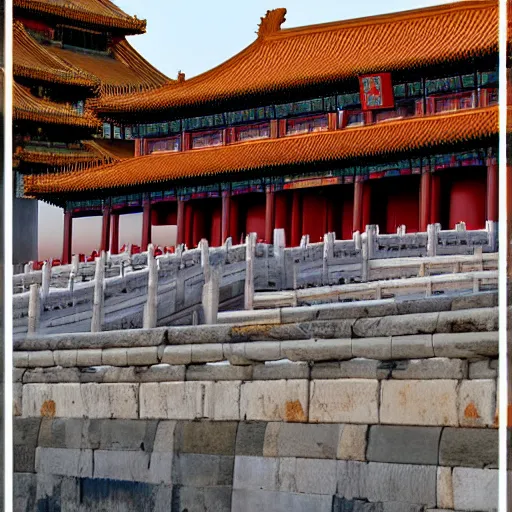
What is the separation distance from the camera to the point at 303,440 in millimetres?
6168

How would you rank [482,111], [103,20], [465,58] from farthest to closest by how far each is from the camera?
[103,20] < [465,58] < [482,111]

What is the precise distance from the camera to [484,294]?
228 inches

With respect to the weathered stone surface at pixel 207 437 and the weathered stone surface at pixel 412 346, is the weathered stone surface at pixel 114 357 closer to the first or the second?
the weathered stone surface at pixel 207 437

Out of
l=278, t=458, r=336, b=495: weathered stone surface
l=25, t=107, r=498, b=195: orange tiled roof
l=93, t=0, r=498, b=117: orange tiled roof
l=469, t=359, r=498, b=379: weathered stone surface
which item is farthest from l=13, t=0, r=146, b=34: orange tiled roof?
l=469, t=359, r=498, b=379: weathered stone surface

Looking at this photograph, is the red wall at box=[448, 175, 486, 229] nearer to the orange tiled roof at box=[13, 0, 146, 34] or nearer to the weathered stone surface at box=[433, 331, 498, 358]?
the weathered stone surface at box=[433, 331, 498, 358]

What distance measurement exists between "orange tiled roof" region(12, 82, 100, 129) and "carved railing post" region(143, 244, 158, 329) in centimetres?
125

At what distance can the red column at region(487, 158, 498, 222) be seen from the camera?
604cm

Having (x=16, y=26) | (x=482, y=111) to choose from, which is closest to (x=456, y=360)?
(x=482, y=111)

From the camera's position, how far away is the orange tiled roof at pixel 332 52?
21.5ft

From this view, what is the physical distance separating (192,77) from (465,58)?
1546 millimetres

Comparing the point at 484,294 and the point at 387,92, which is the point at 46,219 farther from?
the point at 484,294

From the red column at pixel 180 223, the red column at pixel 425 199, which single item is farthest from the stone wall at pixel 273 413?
the red column at pixel 425 199

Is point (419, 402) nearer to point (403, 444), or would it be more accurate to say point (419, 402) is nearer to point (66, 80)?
point (403, 444)

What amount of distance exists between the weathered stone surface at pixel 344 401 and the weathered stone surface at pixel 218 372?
1.34 ft
